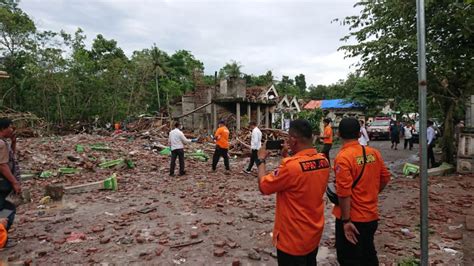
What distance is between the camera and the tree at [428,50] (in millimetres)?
9039

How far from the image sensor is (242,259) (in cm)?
419

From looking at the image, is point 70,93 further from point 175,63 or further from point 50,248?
point 50,248

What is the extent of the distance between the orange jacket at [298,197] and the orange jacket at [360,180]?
1.02 feet

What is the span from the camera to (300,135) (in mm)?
2570

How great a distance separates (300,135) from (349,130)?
2.23 feet

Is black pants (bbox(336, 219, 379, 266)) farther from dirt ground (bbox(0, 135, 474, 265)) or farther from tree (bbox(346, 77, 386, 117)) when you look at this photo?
tree (bbox(346, 77, 386, 117))

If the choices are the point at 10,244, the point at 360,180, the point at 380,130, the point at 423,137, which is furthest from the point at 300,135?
the point at 380,130

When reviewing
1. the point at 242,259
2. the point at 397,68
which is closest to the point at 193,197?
the point at 242,259

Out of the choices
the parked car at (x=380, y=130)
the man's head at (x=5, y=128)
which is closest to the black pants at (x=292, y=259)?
the man's head at (x=5, y=128)

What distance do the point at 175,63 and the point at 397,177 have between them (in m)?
36.3

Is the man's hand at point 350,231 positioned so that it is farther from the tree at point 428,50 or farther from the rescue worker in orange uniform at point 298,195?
the tree at point 428,50

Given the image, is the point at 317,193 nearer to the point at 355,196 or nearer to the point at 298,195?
the point at 298,195

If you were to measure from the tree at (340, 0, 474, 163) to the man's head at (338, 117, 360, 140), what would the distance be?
6.89 meters

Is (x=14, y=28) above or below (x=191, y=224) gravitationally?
above
